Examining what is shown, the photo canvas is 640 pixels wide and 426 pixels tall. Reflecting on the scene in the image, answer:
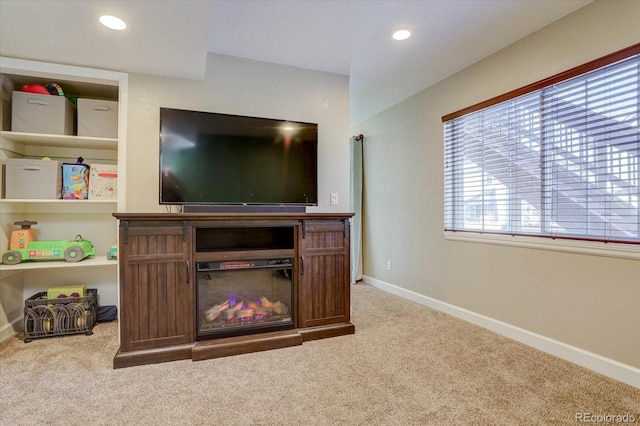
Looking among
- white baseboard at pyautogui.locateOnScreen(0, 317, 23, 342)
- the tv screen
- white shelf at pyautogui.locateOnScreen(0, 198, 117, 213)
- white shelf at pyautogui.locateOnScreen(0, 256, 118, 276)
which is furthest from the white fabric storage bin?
white baseboard at pyautogui.locateOnScreen(0, 317, 23, 342)

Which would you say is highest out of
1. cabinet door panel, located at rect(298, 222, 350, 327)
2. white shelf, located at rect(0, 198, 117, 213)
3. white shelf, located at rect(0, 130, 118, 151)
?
white shelf, located at rect(0, 130, 118, 151)

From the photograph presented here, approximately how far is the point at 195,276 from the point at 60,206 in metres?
1.62

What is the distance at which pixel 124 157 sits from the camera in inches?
98.4

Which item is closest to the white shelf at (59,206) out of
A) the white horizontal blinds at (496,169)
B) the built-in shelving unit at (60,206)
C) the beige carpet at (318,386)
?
the built-in shelving unit at (60,206)

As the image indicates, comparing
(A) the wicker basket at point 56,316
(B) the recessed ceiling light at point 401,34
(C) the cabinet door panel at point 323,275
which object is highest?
(B) the recessed ceiling light at point 401,34

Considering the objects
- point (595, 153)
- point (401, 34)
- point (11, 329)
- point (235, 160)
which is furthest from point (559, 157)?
point (11, 329)

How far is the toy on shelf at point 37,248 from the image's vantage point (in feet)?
8.31

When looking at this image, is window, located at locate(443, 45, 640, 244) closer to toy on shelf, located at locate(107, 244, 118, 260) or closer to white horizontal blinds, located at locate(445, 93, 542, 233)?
white horizontal blinds, located at locate(445, 93, 542, 233)

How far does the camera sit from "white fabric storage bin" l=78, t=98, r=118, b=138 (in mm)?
2658

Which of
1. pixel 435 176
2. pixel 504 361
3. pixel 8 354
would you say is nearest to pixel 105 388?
pixel 8 354

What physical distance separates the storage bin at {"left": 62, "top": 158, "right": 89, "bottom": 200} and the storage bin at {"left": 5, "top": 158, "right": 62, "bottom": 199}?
0.06 metres

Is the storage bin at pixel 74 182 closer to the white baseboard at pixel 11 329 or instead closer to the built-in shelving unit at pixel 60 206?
the built-in shelving unit at pixel 60 206

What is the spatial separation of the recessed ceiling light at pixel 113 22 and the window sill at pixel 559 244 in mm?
3130

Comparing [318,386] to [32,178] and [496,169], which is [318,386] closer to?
[496,169]
